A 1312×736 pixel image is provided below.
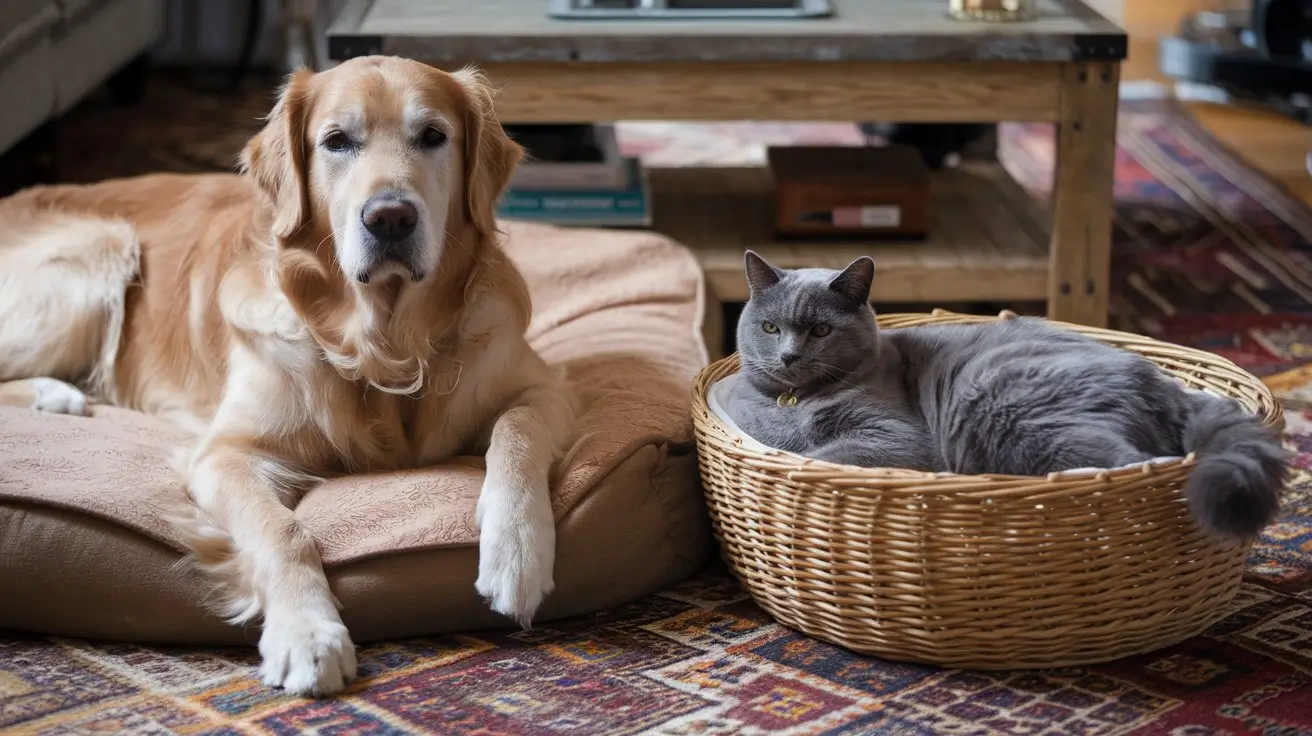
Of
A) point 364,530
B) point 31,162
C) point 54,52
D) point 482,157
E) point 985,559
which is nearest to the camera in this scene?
point 985,559

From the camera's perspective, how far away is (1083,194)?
3.10 m

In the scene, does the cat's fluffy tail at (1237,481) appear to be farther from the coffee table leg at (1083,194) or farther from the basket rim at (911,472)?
the coffee table leg at (1083,194)

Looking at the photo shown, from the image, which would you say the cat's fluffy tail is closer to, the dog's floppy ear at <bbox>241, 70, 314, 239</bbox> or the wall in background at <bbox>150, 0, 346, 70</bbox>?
the dog's floppy ear at <bbox>241, 70, 314, 239</bbox>

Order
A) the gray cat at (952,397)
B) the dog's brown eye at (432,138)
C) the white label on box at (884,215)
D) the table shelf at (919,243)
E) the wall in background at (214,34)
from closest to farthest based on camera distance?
the gray cat at (952,397)
the dog's brown eye at (432,138)
the table shelf at (919,243)
the white label on box at (884,215)
the wall in background at (214,34)

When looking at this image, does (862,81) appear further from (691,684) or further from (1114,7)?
(1114,7)

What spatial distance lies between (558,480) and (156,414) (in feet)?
Result: 2.92

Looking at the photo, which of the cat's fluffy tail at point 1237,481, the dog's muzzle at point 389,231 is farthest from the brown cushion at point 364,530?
the cat's fluffy tail at point 1237,481

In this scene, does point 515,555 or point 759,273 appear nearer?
point 515,555

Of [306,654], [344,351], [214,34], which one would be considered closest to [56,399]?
[344,351]

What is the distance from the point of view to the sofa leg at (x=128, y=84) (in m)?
5.65

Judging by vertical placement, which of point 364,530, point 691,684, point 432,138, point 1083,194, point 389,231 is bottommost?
point 691,684

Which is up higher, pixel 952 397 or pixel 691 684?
pixel 952 397

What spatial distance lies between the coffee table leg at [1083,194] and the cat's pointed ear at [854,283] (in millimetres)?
1142

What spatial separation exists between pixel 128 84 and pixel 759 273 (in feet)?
13.9
